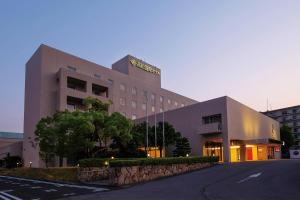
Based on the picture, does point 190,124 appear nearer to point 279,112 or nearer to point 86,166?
point 86,166

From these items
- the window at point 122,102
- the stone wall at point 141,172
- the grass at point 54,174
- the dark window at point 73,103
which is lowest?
the grass at point 54,174

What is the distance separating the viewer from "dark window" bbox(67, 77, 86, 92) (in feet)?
195

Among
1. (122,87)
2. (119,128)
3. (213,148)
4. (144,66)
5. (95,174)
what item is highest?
(144,66)

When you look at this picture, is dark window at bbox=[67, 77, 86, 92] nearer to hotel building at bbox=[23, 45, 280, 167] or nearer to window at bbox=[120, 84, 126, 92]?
hotel building at bbox=[23, 45, 280, 167]

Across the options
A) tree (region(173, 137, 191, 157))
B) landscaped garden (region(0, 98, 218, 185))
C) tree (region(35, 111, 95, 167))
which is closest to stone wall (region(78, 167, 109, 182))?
landscaped garden (region(0, 98, 218, 185))

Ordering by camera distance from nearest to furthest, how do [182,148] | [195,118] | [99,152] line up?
1. [99,152]
2. [182,148]
3. [195,118]

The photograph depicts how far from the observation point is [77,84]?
61.8m

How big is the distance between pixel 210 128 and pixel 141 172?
2565cm

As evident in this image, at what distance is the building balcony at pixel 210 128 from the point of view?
5038cm

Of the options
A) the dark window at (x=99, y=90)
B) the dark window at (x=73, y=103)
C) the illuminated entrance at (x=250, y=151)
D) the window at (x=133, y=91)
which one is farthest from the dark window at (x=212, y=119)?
the window at (x=133, y=91)

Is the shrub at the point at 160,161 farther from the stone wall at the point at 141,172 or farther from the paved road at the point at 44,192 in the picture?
the paved road at the point at 44,192

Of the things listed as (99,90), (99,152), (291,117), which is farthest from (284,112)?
(99,152)

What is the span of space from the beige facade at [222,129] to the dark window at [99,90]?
1231 centimetres

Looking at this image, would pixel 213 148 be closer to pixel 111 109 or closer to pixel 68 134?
pixel 111 109
